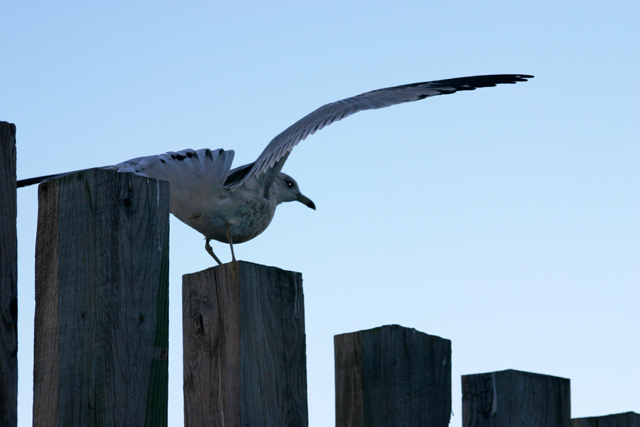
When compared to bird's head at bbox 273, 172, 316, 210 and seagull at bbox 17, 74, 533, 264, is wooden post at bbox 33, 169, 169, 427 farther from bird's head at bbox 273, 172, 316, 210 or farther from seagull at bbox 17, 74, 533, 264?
bird's head at bbox 273, 172, 316, 210

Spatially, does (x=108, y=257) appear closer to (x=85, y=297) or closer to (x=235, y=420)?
(x=85, y=297)

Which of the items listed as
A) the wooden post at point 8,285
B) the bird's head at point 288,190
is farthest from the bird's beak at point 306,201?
the wooden post at point 8,285

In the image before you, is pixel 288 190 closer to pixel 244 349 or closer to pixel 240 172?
pixel 240 172

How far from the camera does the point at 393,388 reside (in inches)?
110

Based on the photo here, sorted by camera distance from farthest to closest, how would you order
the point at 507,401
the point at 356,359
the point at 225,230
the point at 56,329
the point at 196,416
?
the point at 225,230
the point at 507,401
the point at 356,359
the point at 196,416
the point at 56,329

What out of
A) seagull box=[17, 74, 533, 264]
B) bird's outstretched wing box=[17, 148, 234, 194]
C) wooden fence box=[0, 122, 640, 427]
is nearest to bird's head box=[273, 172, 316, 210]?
seagull box=[17, 74, 533, 264]

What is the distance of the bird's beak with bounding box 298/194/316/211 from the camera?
20.5 feet

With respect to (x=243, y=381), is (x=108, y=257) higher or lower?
higher

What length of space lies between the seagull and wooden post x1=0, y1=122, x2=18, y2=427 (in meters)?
1.63

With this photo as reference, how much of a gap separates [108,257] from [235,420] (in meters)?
0.58

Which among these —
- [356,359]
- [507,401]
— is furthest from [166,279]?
[507,401]

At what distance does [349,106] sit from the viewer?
4648 millimetres

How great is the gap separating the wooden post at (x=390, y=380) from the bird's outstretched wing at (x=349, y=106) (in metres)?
1.60

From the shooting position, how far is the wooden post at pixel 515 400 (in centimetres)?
304
